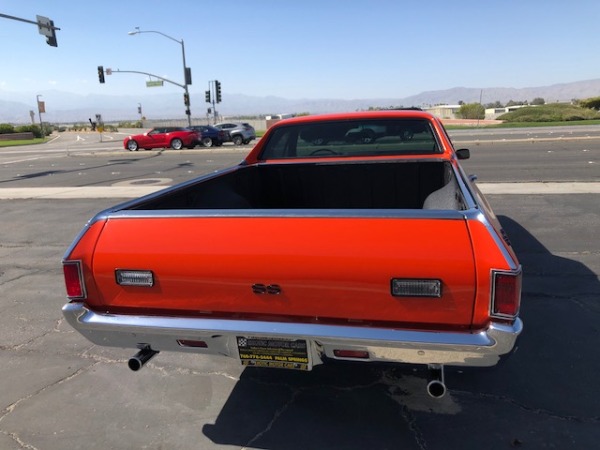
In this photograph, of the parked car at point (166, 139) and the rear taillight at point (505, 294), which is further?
the parked car at point (166, 139)

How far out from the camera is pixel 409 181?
4.25 meters

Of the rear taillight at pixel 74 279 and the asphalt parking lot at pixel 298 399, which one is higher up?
the rear taillight at pixel 74 279

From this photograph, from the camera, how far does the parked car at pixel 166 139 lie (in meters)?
27.1

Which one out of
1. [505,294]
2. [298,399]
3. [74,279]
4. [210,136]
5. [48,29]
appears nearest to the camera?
[505,294]

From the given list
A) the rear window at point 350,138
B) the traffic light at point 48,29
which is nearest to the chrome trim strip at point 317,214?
the rear window at point 350,138

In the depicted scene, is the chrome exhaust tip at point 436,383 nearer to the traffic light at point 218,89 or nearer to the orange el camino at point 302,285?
the orange el camino at point 302,285

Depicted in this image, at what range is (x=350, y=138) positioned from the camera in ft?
16.6

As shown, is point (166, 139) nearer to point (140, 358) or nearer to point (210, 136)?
point (210, 136)

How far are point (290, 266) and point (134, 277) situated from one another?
0.88 meters

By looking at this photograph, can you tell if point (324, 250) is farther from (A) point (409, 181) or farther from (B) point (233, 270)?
(A) point (409, 181)

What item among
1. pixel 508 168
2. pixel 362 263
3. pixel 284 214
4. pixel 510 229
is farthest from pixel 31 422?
pixel 508 168

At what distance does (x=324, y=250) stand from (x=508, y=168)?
12.1m

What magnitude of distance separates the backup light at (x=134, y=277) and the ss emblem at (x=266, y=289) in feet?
1.89

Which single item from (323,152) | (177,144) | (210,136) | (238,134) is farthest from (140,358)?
(238,134)
